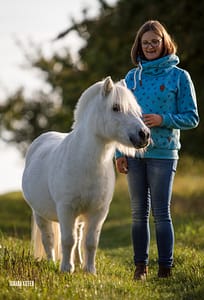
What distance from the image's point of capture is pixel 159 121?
6.34 meters

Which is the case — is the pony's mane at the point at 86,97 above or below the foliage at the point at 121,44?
below

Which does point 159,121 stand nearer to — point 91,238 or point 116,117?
point 116,117

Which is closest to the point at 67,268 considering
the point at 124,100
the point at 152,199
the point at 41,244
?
the point at 152,199

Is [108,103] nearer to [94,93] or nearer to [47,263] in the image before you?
→ [94,93]

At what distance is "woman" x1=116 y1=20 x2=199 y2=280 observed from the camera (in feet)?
21.2

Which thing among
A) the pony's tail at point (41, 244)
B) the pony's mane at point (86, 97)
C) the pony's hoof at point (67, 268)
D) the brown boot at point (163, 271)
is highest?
the pony's mane at point (86, 97)

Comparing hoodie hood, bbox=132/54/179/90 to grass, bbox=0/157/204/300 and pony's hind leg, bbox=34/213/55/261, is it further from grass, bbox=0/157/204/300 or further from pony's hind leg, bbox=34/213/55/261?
pony's hind leg, bbox=34/213/55/261

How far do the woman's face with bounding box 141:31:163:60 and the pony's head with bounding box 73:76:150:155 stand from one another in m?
0.41

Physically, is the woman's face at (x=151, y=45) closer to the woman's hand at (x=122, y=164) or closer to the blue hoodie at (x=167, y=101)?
the blue hoodie at (x=167, y=101)

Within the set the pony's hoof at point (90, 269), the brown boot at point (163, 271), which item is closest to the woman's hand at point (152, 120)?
the brown boot at point (163, 271)

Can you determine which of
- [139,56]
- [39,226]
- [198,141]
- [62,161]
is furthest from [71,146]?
[198,141]

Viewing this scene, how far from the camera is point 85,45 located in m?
17.2

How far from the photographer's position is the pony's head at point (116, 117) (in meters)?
6.07

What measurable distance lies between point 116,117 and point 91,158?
0.50 m
